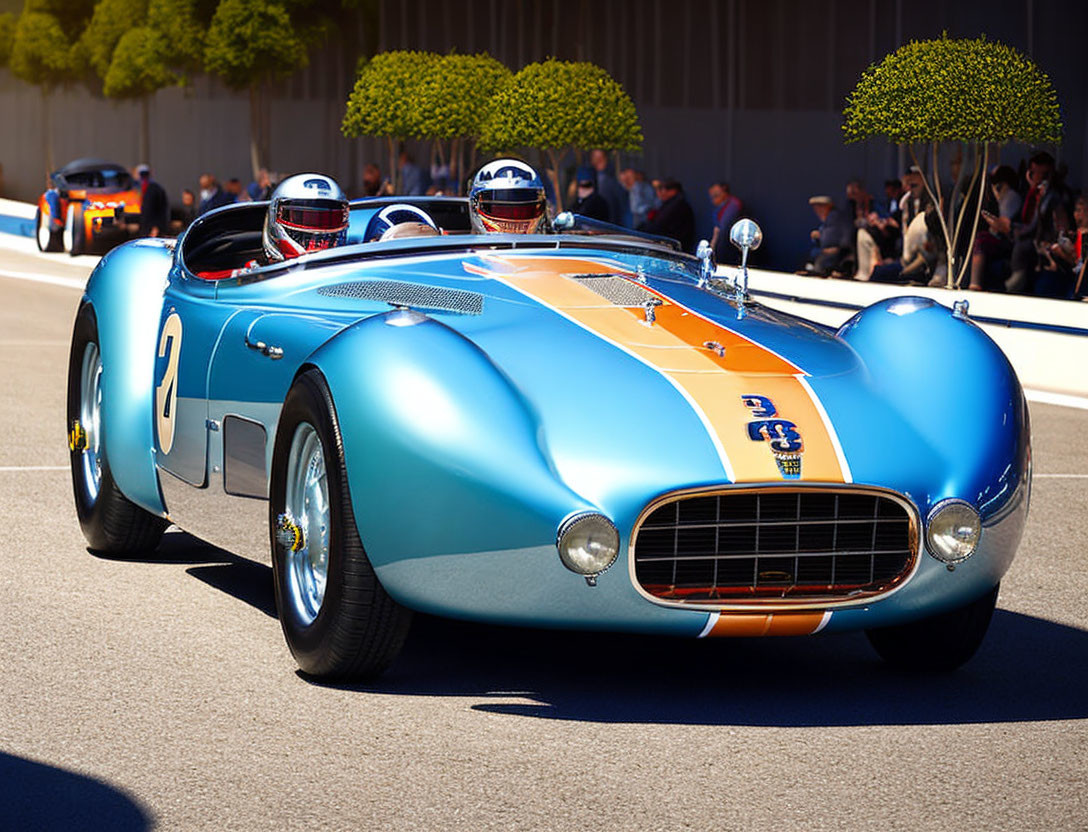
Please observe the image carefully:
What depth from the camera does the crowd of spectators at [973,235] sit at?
19.3 m

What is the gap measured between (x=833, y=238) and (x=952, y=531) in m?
18.0

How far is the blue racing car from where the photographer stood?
16.9 feet

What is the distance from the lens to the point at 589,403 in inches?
211

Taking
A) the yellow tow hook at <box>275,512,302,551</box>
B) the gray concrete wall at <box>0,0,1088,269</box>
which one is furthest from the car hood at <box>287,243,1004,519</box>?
the gray concrete wall at <box>0,0,1088,269</box>

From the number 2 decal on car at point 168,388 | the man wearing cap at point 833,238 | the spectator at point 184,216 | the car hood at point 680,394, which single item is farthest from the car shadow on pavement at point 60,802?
the spectator at point 184,216

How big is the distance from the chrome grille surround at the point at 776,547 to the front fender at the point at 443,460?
0.86 ft

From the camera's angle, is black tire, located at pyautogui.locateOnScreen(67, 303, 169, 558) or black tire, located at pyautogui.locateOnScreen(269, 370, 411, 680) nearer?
black tire, located at pyautogui.locateOnScreen(269, 370, 411, 680)

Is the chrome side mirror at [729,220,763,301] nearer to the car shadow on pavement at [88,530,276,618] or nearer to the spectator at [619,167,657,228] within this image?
the car shadow on pavement at [88,530,276,618]

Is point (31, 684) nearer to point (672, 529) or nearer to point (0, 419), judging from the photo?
point (672, 529)

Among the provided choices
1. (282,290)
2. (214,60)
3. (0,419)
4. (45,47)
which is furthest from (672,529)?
(45,47)

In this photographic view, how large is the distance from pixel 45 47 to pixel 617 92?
31.9 meters

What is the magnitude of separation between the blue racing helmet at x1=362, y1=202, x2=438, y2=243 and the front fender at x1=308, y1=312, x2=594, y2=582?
2215 mm

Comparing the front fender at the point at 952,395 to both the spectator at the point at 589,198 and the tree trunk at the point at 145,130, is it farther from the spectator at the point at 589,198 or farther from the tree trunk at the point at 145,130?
the tree trunk at the point at 145,130

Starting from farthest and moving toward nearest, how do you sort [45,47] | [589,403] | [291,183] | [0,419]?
[45,47], [0,419], [291,183], [589,403]
